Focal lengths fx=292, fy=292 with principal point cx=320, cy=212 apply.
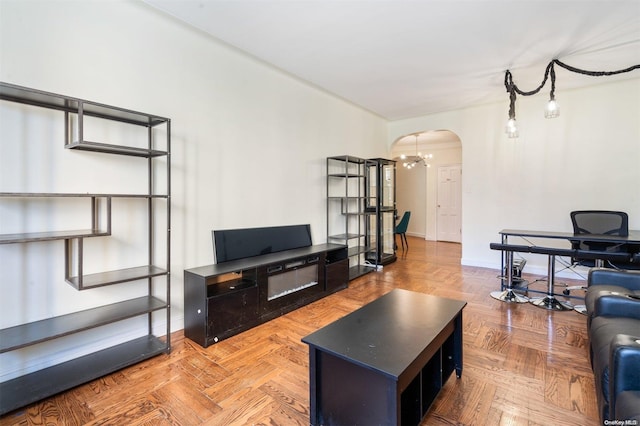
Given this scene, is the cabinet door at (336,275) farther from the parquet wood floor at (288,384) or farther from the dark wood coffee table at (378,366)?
the dark wood coffee table at (378,366)

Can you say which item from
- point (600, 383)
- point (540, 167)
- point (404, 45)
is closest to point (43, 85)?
point (404, 45)

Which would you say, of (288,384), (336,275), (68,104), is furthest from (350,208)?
(68,104)

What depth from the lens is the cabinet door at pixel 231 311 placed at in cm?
247

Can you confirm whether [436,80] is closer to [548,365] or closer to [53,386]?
[548,365]

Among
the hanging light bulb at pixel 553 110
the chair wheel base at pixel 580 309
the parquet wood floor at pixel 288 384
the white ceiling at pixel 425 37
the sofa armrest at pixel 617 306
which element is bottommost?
the parquet wood floor at pixel 288 384

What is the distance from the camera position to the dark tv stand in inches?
97.3

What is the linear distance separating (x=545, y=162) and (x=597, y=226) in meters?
1.35

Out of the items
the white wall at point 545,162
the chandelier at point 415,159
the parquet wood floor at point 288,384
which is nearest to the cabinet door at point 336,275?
the parquet wood floor at point 288,384

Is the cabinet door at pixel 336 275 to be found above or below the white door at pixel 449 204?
below

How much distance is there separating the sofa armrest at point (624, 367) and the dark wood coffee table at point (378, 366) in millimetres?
680

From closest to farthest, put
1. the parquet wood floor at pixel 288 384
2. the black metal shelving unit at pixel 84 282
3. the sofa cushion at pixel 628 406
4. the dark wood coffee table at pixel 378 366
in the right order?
1. the sofa cushion at pixel 628 406
2. the dark wood coffee table at pixel 378 366
3. the parquet wood floor at pixel 288 384
4. the black metal shelving unit at pixel 84 282

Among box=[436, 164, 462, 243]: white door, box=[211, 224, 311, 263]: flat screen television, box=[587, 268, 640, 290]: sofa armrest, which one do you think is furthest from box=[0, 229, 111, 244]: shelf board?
box=[436, 164, 462, 243]: white door

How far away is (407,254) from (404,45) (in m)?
4.46

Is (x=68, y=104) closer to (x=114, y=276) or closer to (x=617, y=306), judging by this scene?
(x=114, y=276)
